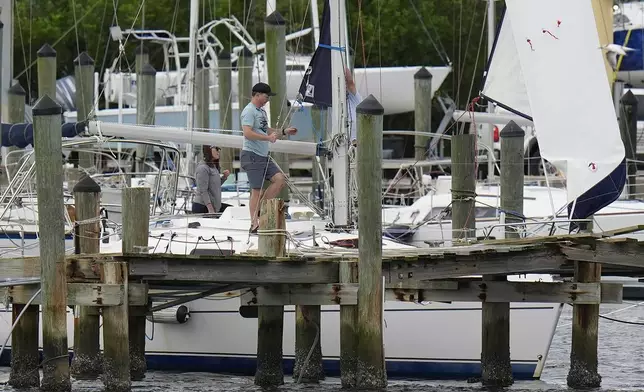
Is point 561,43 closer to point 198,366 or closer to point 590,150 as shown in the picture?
point 590,150

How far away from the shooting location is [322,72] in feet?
60.0

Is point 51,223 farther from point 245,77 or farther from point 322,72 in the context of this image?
point 245,77

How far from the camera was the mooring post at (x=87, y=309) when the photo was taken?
1609cm

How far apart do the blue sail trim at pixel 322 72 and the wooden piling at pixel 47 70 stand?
13.3 m

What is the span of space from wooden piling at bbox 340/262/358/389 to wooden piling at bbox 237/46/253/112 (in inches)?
530

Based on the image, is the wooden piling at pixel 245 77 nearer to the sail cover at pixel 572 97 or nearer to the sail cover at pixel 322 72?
the sail cover at pixel 322 72

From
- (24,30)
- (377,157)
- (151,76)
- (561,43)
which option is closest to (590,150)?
(561,43)

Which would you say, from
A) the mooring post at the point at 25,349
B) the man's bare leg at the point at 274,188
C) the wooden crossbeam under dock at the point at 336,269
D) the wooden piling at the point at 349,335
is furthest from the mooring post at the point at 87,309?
the wooden piling at the point at 349,335

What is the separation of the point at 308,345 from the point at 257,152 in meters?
2.37

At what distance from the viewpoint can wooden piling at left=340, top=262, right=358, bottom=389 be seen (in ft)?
52.1

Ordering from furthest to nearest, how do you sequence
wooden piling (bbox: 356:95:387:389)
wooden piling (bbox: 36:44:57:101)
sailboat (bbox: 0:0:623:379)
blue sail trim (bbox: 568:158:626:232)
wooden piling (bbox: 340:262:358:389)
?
wooden piling (bbox: 36:44:57:101)
sailboat (bbox: 0:0:623:379)
blue sail trim (bbox: 568:158:626:232)
wooden piling (bbox: 340:262:358:389)
wooden piling (bbox: 356:95:387:389)

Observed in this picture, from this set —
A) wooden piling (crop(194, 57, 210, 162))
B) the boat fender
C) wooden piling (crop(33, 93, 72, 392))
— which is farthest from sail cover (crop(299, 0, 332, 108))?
wooden piling (crop(194, 57, 210, 162))

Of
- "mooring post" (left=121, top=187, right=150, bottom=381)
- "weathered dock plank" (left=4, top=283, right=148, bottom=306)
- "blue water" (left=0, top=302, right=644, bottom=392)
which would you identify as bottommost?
"blue water" (left=0, top=302, right=644, bottom=392)

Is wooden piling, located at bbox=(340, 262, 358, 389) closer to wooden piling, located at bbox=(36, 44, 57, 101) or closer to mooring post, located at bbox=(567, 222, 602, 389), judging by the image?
mooring post, located at bbox=(567, 222, 602, 389)
